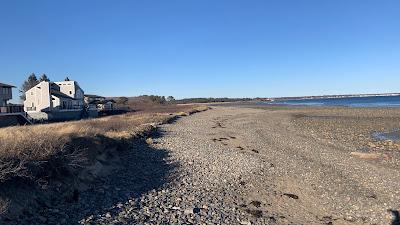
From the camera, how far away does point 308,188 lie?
18.2m

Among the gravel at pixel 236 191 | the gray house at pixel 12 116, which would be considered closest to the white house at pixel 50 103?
the gray house at pixel 12 116

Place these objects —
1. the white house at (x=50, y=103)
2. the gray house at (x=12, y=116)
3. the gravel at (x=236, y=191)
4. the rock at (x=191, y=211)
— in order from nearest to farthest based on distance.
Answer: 1. the gravel at (x=236, y=191)
2. the rock at (x=191, y=211)
3. the gray house at (x=12, y=116)
4. the white house at (x=50, y=103)

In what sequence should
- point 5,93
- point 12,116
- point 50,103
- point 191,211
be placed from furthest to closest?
1. point 50,103
2. point 5,93
3. point 12,116
4. point 191,211

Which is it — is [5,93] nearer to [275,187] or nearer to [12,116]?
[12,116]

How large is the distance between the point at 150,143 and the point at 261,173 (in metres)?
11.6

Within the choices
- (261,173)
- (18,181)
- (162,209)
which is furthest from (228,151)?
(18,181)

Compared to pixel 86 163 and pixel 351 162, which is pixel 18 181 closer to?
pixel 86 163

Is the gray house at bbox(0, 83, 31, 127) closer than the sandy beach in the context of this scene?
No

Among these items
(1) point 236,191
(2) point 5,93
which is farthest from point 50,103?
(1) point 236,191

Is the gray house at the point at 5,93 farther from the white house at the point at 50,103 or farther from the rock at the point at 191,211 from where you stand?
the rock at the point at 191,211

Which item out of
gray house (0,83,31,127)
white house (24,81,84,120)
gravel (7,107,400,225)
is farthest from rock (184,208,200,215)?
white house (24,81,84,120)

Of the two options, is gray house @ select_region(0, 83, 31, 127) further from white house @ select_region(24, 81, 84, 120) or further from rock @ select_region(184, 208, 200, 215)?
rock @ select_region(184, 208, 200, 215)

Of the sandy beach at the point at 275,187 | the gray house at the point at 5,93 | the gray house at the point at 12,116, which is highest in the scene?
the gray house at the point at 5,93

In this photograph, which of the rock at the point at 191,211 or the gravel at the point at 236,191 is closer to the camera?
the gravel at the point at 236,191
